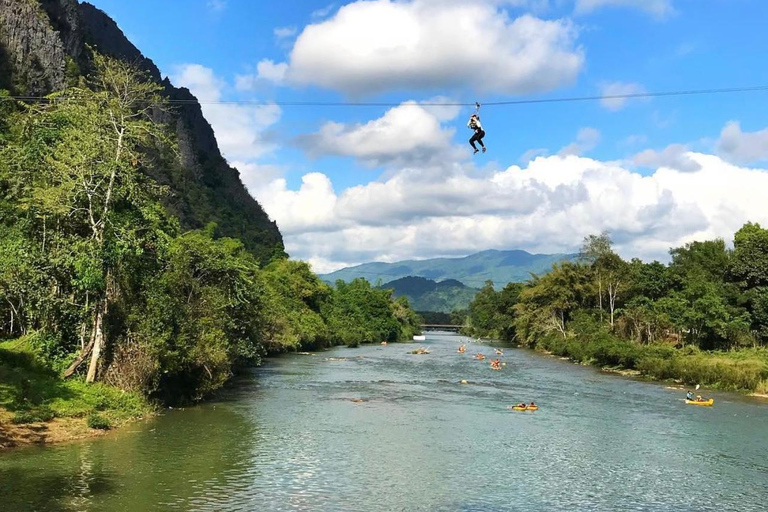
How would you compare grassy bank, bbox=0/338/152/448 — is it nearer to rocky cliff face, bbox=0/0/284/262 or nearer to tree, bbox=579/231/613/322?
rocky cliff face, bbox=0/0/284/262

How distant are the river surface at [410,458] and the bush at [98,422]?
88 cm

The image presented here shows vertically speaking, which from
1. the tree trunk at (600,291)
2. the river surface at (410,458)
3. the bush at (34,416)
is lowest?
the river surface at (410,458)

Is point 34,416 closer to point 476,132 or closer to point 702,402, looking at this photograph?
point 476,132

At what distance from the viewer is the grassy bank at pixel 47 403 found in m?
26.9

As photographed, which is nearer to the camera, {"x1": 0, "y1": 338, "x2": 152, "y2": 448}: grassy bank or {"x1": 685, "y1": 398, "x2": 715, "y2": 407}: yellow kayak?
{"x1": 0, "y1": 338, "x2": 152, "y2": 448}: grassy bank

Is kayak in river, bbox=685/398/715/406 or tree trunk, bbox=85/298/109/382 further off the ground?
tree trunk, bbox=85/298/109/382

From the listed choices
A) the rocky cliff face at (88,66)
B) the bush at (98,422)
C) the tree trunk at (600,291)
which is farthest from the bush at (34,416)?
the tree trunk at (600,291)

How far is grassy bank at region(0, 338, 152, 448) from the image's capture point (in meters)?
26.9

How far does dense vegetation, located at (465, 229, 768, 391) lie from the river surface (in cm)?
1153

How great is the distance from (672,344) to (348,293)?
89.8 metres

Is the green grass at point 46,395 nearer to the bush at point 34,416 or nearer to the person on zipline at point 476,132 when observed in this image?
the bush at point 34,416

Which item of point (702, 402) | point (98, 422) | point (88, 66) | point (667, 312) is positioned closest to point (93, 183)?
point (98, 422)

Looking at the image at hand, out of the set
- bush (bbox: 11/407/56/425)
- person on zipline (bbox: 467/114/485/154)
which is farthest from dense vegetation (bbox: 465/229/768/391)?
Result: bush (bbox: 11/407/56/425)

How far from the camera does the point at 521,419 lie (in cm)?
3912
